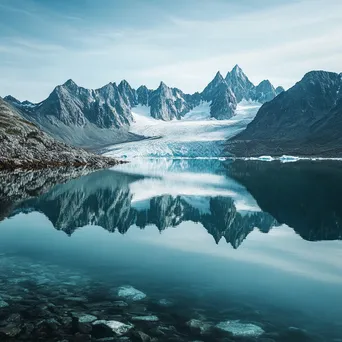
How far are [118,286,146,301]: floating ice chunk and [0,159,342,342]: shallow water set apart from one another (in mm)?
211

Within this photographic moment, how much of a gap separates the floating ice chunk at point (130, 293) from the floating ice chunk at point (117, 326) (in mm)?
3054

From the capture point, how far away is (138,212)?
51.7 meters

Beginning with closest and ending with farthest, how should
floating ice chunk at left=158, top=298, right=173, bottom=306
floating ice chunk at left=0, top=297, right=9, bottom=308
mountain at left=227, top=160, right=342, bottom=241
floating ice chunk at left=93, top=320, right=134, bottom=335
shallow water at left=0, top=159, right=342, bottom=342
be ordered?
floating ice chunk at left=93, top=320, right=134, bottom=335, shallow water at left=0, top=159, right=342, bottom=342, floating ice chunk at left=0, top=297, right=9, bottom=308, floating ice chunk at left=158, top=298, right=173, bottom=306, mountain at left=227, top=160, right=342, bottom=241

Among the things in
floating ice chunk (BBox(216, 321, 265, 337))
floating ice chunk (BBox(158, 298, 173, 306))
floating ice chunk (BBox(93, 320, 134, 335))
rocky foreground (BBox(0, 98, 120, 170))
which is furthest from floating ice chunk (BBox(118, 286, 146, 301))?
rocky foreground (BBox(0, 98, 120, 170))

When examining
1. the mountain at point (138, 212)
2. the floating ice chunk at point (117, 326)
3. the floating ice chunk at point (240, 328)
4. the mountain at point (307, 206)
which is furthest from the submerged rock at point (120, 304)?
the mountain at point (307, 206)

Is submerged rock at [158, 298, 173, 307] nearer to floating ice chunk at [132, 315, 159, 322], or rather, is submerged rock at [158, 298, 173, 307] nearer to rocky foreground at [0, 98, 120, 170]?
floating ice chunk at [132, 315, 159, 322]

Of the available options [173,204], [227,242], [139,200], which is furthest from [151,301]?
[139,200]

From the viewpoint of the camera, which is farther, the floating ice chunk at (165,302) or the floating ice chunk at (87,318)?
the floating ice chunk at (165,302)

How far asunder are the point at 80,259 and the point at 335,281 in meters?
16.9

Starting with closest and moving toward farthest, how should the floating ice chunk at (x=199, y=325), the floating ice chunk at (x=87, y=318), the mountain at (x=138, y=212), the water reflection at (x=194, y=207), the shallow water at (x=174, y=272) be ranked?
the floating ice chunk at (x=199, y=325)
the shallow water at (x=174, y=272)
the floating ice chunk at (x=87, y=318)
the mountain at (x=138, y=212)
the water reflection at (x=194, y=207)

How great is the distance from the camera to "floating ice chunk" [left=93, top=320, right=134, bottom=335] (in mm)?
17577

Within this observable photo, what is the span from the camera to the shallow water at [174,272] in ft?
59.5

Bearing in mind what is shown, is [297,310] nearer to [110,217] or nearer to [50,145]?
[110,217]

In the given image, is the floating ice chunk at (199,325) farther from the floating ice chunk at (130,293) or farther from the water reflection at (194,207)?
the water reflection at (194,207)
